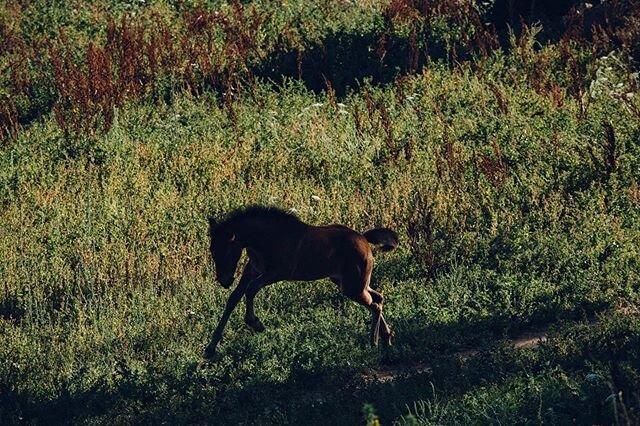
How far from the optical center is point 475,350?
1055 cm

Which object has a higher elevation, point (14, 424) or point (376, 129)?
point (376, 129)

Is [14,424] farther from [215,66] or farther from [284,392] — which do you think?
[215,66]

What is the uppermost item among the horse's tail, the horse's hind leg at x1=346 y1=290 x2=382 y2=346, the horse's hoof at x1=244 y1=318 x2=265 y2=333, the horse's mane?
the horse's mane

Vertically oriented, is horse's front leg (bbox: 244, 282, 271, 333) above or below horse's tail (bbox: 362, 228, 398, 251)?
below

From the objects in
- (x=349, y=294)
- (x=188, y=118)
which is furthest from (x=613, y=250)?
(x=188, y=118)

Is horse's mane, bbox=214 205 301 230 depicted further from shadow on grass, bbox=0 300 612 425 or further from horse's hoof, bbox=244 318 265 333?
shadow on grass, bbox=0 300 612 425

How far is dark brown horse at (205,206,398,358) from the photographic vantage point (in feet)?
34.2

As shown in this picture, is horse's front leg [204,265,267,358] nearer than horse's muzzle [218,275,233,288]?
No

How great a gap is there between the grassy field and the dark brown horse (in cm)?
47

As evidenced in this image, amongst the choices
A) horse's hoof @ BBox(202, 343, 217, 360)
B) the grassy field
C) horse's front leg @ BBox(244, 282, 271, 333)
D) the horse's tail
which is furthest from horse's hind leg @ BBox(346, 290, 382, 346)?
horse's hoof @ BBox(202, 343, 217, 360)

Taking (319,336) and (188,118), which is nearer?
(319,336)

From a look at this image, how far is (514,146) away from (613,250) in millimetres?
3093

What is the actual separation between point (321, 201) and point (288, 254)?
11.5 feet

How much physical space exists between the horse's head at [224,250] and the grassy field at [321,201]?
77 cm
